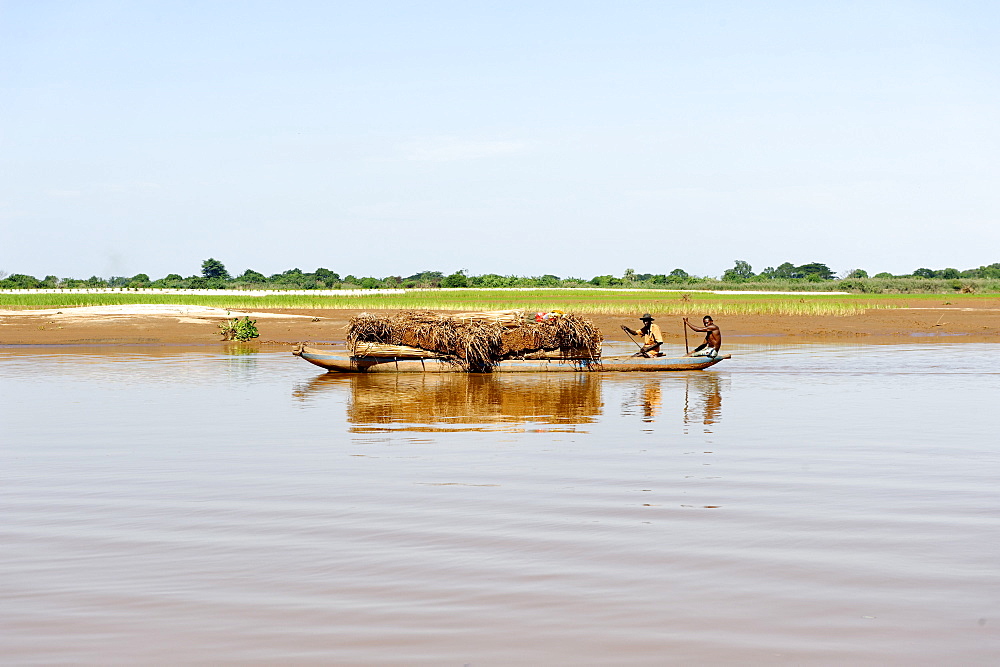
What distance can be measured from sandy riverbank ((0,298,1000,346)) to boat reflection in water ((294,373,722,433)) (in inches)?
627

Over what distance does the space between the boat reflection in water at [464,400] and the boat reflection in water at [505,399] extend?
0.05 ft

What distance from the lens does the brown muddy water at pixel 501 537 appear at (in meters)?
5.91

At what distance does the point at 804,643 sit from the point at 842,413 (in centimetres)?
1183

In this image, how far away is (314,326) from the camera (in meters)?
46.2

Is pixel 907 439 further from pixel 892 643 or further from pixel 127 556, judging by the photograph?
→ pixel 127 556

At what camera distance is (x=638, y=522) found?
8773 mm

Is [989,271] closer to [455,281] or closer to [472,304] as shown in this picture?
[455,281]

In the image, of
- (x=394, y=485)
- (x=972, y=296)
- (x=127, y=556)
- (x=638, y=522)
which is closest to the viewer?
(x=127, y=556)

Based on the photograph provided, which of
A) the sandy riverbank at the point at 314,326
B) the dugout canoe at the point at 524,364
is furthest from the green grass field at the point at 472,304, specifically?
the dugout canoe at the point at 524,364

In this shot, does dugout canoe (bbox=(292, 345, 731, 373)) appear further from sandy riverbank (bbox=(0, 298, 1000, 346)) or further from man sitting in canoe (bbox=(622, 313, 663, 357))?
Answer: sandy riverbank (bbox=(0, 298, 1000, 346))

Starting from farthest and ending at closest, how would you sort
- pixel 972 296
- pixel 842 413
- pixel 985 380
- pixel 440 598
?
pixel 972 296
pixel 985 380
pixel 842 413
pixel 440 598

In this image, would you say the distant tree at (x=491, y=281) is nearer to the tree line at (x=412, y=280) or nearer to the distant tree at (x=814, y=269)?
the tree line at (x=412, y=280)

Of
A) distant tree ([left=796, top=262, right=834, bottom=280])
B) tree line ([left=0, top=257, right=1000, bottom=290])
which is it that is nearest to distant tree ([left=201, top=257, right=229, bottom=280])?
tree line ([left=0, top=257, right=1000, bottom=290])

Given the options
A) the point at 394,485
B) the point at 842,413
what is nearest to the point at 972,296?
the point at 842,413
